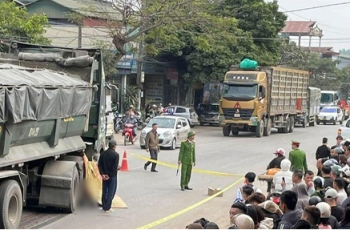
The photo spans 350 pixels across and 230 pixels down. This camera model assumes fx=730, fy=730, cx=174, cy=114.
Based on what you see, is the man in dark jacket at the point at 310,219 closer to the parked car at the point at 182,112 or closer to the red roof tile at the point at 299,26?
the parked car at the point at 182,112

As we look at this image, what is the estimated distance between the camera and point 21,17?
34.6 metres

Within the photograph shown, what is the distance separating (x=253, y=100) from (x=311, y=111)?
1679 cm

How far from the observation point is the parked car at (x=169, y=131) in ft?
98.0

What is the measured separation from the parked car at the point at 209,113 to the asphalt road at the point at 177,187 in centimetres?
1156

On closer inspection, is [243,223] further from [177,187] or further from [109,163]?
[177,187]

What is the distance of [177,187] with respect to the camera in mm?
19688

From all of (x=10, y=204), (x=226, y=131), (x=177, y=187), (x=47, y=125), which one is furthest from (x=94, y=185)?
(x=226, y=131)

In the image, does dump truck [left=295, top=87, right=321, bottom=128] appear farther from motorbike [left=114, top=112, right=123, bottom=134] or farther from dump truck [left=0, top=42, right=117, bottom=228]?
dump truck [left=0, top=42, right=117, bottom=228]

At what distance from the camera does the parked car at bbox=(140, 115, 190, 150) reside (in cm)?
2988

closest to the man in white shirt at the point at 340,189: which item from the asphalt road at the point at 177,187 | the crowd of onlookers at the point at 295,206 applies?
the crowd of onlookers at the point at 295,206

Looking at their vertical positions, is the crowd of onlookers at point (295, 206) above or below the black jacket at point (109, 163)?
above

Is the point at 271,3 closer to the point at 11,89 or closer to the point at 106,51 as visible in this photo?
the point at 106,51

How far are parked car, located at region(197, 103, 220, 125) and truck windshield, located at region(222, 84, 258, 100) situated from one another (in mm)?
9248

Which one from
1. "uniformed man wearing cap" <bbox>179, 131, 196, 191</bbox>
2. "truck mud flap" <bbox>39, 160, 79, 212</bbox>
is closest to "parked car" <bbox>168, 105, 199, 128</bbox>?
"uniformed man wearing cap" <bbox>179, 131, 196, 191</bbox>
